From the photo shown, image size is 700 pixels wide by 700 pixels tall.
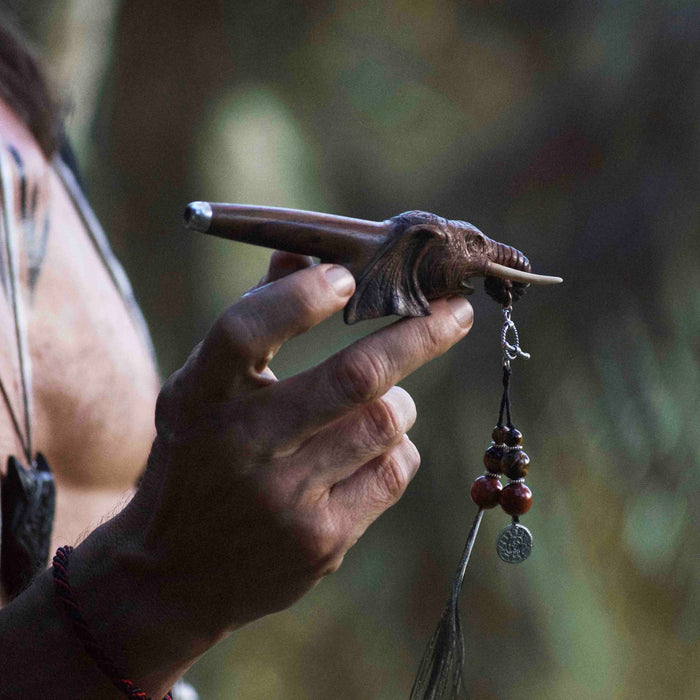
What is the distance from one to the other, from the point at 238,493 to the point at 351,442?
0.09 meters

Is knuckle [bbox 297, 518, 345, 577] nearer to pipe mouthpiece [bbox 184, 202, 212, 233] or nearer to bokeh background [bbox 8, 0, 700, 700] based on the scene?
pipe mouthpiece [bbox 184, 202, 212, 233]

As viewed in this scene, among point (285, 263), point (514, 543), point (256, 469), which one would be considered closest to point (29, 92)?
point (285, 263)

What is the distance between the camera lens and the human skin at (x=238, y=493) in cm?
47

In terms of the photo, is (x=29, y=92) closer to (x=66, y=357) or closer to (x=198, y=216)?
(x=66, y=357)

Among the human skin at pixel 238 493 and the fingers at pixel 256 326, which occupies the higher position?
the fingers at pixel 256 326

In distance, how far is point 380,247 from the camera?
0.55 metres

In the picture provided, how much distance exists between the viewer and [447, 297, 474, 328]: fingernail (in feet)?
1.84

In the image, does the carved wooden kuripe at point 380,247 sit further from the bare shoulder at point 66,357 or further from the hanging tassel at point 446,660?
the bare shoulder at point 66,357

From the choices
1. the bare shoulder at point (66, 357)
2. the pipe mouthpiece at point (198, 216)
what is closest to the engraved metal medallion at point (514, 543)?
the pipe mouthpiece at point (198, 216)

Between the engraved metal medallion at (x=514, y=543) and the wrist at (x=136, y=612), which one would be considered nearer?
the wrist at (x=136, y=612)

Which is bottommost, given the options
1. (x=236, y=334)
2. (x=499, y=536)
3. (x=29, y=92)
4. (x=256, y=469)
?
(x=499, y=536)

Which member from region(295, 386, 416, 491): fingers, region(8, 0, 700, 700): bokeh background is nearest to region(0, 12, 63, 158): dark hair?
region(8, 0, 700, 700): bokeh background

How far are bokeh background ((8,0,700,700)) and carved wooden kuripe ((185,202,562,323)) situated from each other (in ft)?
2.88

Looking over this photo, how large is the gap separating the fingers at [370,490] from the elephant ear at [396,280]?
0.34 ft
